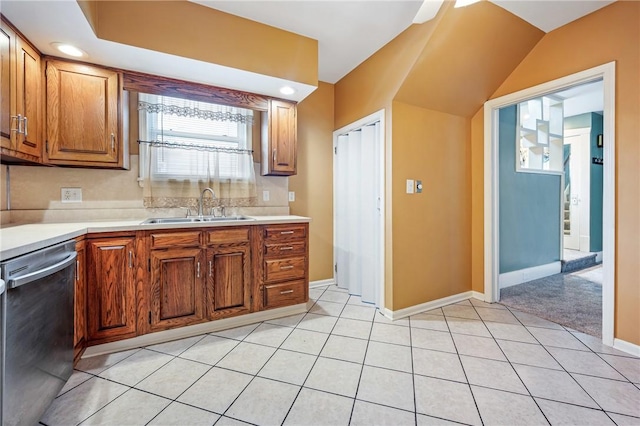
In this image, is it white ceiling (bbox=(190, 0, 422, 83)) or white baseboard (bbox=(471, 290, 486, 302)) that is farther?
white baseboard (bbox=(471, 290, 486, 302))

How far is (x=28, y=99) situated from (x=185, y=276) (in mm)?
1527

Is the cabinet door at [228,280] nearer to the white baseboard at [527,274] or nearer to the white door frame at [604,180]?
the white door frame at [604,180]

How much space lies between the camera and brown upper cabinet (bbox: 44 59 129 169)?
74.9 inches

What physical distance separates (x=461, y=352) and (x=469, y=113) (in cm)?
237

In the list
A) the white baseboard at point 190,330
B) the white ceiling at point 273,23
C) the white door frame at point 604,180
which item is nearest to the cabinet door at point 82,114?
the white ceiling at point 273,23

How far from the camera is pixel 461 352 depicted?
189 centimetres

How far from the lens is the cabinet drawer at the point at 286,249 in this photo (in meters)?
2.40

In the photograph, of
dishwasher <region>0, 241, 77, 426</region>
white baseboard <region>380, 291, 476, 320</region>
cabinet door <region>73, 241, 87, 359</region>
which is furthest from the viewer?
white baseboard <region>380, 291, 476, 320</region>

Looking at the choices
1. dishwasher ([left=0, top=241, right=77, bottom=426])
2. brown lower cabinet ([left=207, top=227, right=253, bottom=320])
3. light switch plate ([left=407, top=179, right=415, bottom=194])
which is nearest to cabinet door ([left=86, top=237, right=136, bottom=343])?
dishwasher ([left=0, top=241, right=77, bottom=426])

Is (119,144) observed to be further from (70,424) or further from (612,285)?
(612,285)

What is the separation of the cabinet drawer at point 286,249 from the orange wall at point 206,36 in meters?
1.46

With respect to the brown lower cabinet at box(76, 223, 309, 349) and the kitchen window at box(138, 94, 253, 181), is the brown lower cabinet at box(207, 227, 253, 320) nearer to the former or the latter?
the brown lower cabinet at box(76, 223, 309, 349)

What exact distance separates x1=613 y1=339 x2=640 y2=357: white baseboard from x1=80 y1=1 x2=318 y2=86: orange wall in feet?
10.1

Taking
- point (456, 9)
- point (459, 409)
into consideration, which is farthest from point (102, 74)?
point (459, 409)
